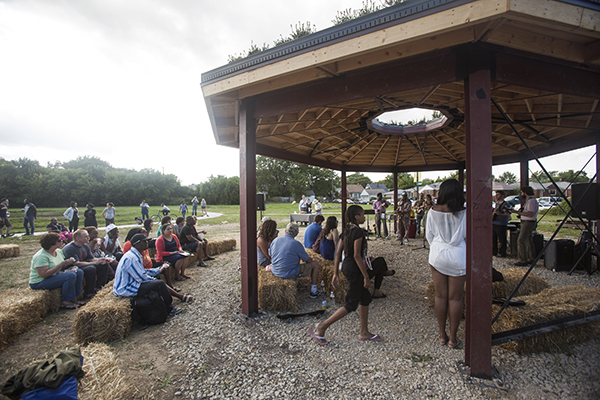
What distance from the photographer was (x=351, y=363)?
2.97 metres

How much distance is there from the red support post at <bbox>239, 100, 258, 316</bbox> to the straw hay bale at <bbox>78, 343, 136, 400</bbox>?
5.93 ft

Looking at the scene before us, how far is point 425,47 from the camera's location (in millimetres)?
2803

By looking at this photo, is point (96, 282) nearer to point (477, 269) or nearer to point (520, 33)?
point (477, 269)

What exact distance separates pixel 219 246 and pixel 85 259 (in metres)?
4.28

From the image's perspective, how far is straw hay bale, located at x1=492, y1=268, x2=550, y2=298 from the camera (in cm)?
423

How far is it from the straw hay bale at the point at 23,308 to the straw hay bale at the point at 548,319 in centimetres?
615

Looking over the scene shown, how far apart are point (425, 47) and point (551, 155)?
786 cm

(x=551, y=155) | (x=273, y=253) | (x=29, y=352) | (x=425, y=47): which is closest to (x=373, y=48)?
(x=425, y=47)

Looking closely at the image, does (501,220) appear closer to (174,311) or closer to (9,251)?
(174,311)

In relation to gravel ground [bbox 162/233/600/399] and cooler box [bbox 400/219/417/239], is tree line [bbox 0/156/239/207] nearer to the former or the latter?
cooler box [bbox 400/219/417/239]

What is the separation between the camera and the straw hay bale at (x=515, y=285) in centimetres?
423

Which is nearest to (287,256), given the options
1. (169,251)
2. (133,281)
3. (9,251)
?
(133,281)

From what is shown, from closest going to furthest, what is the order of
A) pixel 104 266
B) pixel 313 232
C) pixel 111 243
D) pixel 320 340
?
pixel 320 340 < pixel 104 266 < pixel 111 243 < pixel 313 232

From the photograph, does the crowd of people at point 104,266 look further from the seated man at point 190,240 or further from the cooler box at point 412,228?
the cooler box at point 412,228
